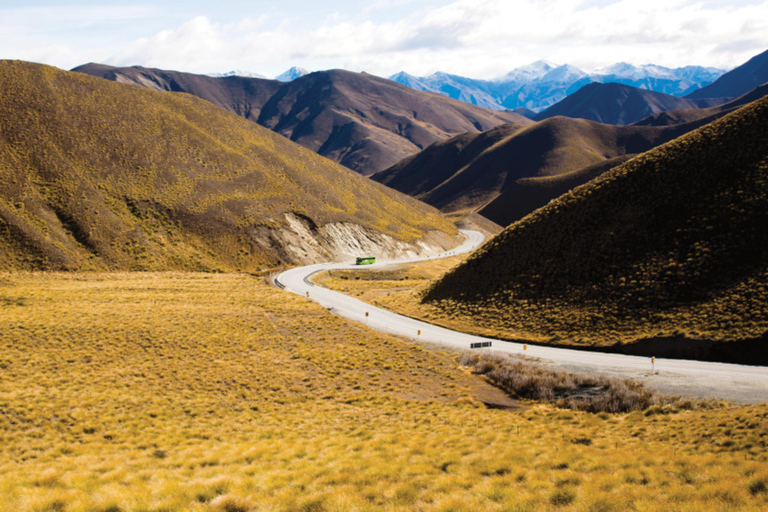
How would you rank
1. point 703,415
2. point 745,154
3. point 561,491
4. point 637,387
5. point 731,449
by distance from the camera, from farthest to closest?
point 745,154
point 637,387
point 703,415
point 731,449
point 561,491

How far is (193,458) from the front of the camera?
13180 mm

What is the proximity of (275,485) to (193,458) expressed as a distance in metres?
4.71

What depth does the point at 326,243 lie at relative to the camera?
82250 mm

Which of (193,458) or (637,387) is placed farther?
(637,387)

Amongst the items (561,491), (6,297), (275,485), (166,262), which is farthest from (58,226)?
(561,491)

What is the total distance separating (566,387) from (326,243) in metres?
63.6

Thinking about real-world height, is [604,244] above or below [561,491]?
above

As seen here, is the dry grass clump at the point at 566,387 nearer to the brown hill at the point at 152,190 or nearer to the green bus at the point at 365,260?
the brown hill at the point at 152,190

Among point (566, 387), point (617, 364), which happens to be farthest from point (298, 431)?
point (617, 364)

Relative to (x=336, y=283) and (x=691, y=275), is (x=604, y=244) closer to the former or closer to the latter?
(x=691, y=275)

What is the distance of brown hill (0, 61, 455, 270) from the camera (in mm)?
60156

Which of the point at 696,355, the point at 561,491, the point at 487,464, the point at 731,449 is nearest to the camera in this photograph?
the point at 561,491

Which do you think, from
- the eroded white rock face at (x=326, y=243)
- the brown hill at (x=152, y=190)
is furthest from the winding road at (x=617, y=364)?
the brown hill at (x=152, y=190)

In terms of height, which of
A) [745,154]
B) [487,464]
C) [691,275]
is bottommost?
[487,464]
